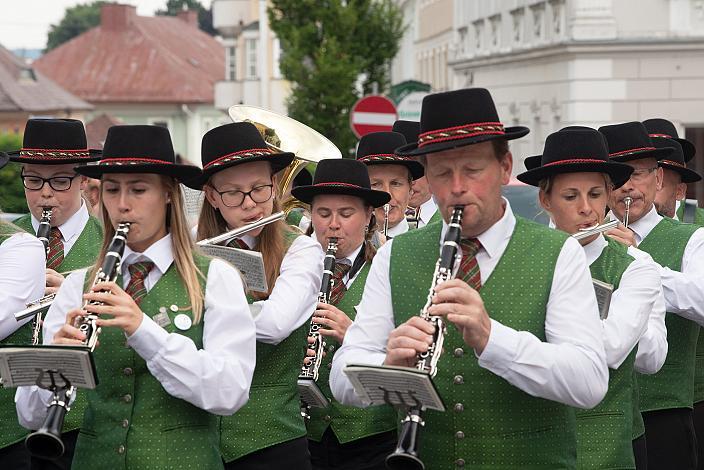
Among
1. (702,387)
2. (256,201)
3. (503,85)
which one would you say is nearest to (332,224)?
(256,201)

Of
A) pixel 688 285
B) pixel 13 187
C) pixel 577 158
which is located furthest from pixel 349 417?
pixel 13 187

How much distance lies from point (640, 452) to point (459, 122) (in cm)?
278

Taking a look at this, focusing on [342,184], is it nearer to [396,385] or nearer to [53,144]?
[53,144]

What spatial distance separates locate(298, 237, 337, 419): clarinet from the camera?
25.9 ft

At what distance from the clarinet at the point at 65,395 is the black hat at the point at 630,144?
3.85 meters

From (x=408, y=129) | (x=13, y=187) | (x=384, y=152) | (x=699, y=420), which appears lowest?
(x=699, y=420)

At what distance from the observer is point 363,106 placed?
20156 mm

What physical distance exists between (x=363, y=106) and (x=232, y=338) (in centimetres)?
1438

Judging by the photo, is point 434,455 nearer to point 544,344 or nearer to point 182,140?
point 544,344

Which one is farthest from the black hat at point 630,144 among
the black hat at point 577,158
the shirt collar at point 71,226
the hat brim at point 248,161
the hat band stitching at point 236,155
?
the shirt collar at point 71,226

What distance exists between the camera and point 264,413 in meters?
7.39

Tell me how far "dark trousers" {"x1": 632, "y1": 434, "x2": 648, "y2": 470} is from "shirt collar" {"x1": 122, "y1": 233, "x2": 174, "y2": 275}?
2702 millimetres

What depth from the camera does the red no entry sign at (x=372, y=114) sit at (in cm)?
2008

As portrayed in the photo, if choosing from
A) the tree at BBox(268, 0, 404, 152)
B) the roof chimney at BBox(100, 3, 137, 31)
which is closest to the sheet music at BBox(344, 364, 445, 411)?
the tree at BBox(268, 0, 404, 152)
